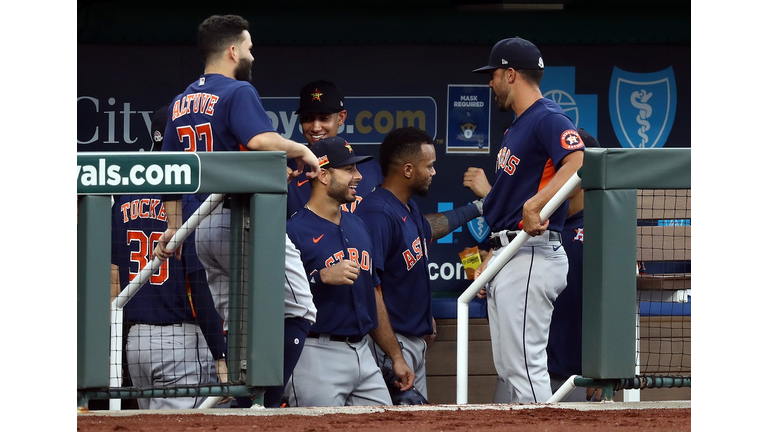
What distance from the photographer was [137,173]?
11.2 feet

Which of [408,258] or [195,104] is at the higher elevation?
[195,104]

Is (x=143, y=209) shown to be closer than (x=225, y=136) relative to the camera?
No

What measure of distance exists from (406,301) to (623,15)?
204 cm

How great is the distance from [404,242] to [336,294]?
0.70m

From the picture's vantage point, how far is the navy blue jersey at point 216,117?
3.92 metres

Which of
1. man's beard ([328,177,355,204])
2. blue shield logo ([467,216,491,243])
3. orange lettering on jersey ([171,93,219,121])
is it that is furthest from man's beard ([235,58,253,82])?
blue shield logo ([467,216,491,243])

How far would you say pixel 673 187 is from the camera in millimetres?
3643

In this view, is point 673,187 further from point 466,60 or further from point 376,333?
point 466,60

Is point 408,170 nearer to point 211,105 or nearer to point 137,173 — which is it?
point 211,105

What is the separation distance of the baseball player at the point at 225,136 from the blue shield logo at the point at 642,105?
7.38ft

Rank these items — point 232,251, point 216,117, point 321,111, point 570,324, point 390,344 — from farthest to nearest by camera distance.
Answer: point 321,111 → point 570,324 → point 390,344 → point 216,117 → point 232,251

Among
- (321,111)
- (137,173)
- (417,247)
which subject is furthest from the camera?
(321,111)

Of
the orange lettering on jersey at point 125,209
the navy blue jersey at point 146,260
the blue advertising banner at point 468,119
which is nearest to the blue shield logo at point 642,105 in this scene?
the blue advertising banner at point 468,119

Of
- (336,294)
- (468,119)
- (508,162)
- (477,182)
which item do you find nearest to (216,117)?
(336,294)
